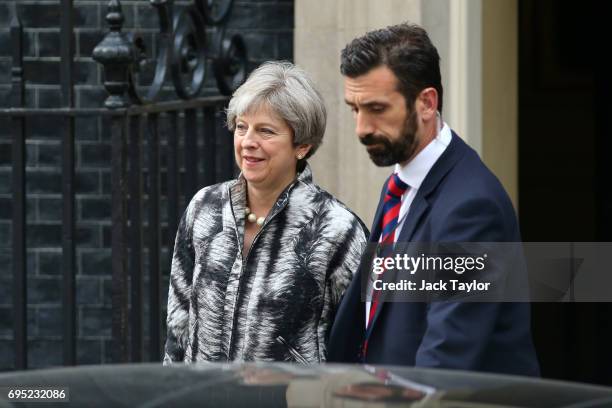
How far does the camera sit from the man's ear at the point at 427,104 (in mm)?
3119

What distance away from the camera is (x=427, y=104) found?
10.3 feet

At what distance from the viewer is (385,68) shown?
10.3 feet

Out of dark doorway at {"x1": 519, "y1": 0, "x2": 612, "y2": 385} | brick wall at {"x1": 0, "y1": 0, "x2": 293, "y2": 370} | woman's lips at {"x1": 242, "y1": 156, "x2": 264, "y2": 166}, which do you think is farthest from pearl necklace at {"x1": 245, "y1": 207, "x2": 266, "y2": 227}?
dark doorway at {"x1": 519, "y1": 0, "x2": 612, "y2": 385}

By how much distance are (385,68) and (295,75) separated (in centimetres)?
56

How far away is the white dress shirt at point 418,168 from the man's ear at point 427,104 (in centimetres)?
6

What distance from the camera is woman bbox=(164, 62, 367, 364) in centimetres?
355

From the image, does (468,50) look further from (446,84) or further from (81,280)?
(81,280)

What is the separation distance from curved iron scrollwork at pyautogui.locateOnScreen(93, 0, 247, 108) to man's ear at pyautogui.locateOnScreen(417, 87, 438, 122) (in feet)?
4.51

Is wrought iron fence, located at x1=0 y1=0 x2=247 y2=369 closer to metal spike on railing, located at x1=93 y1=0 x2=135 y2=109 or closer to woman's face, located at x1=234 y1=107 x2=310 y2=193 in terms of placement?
metal spike on railing, located at x1=93 y1=0 x2=135 y2=109

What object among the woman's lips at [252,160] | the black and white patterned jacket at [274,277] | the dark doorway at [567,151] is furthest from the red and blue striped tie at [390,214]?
the dark doorway at [567,151]

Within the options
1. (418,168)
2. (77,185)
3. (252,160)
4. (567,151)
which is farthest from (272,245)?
(567,151)

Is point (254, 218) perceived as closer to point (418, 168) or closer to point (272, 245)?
point (272, 245)

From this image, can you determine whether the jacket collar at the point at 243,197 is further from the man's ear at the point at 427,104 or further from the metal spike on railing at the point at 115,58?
the metal spike on railing at the point at 115,58

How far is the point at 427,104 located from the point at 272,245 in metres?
0.64
